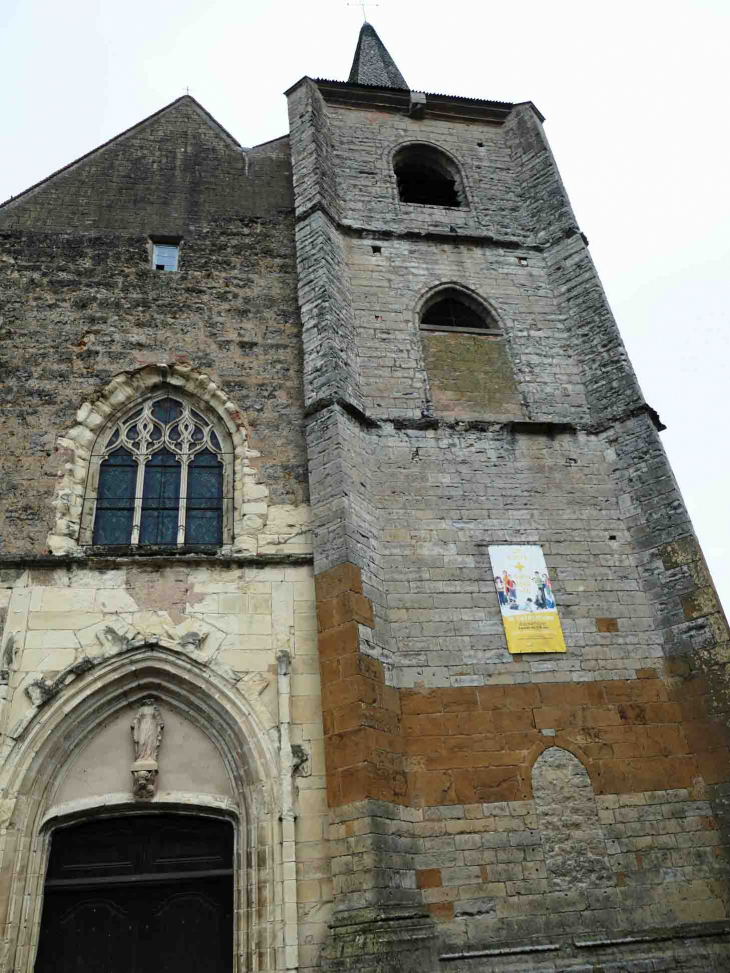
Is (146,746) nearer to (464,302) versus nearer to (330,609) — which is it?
(330,609)

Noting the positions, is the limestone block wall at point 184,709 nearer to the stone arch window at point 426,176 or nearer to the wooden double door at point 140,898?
the wooden double door at point 140,898

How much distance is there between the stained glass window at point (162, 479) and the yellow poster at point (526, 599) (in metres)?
2.96

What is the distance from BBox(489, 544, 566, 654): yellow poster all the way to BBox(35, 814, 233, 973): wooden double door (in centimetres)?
322

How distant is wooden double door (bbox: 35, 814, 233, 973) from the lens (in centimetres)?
604

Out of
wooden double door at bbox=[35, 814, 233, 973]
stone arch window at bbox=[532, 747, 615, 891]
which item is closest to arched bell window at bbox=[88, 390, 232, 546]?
wooden double door at bbox=[35, 814, 233, 973]

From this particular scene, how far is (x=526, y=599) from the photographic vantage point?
25.4ft

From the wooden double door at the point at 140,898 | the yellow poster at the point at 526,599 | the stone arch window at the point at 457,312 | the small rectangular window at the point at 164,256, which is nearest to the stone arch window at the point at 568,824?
the yellow poster at the point at 526,599

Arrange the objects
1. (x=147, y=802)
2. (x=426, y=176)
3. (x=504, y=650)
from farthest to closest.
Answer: (x=426, y=176) → (x=504, y=650) → (x=147, y=802)

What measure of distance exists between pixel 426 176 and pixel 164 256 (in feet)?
16.1

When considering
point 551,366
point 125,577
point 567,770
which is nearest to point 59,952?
point 125,577

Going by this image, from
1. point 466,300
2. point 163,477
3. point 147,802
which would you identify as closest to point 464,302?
point 466,300

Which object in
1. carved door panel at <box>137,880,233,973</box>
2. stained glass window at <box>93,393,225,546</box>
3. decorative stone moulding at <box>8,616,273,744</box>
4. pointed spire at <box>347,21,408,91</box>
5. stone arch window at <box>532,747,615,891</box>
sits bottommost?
carved door panel at <box>137,880,233,973</box>

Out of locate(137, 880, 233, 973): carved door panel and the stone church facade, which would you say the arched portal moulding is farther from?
locate(137, 880, 233, 973): carved door panel

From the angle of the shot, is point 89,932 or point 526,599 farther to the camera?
point 526,599
